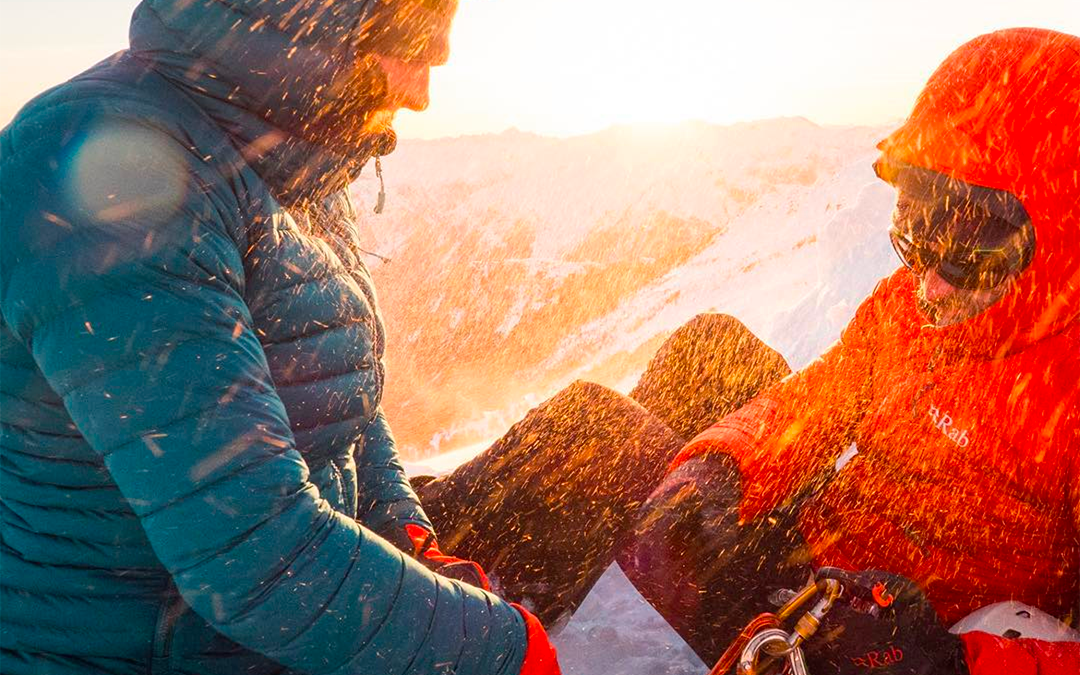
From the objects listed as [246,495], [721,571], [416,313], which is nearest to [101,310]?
[246,495]

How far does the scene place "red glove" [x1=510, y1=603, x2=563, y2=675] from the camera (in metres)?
1.62

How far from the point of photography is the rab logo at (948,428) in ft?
7.27

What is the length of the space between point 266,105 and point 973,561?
2222 mm

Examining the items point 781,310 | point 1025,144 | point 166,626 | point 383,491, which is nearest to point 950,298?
point 1025,144

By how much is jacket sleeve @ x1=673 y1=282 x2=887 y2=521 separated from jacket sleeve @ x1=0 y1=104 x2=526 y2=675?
1.58 m

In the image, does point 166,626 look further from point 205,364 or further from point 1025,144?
point 1025,144

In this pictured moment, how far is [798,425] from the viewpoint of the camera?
109 inches

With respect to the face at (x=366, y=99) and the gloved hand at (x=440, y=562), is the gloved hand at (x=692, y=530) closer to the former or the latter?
the gloved hand at (x=440, y=562)

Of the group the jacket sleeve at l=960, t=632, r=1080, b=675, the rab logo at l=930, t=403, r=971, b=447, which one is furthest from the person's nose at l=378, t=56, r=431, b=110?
the jacket sleeve at l=960, t=632, r=1080, b=675

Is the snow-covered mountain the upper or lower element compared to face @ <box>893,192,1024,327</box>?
lower

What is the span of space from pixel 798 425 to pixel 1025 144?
118cm

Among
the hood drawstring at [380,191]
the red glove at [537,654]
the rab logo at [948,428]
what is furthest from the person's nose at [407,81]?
the rab logo at [948,428]

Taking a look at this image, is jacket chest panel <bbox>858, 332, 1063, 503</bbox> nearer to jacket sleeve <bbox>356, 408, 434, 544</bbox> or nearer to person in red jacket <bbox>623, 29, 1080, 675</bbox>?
person in red jacket <bbox>623, 29, 1080, 675</bbox>

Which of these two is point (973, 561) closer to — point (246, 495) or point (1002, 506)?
point (1002, 506)
